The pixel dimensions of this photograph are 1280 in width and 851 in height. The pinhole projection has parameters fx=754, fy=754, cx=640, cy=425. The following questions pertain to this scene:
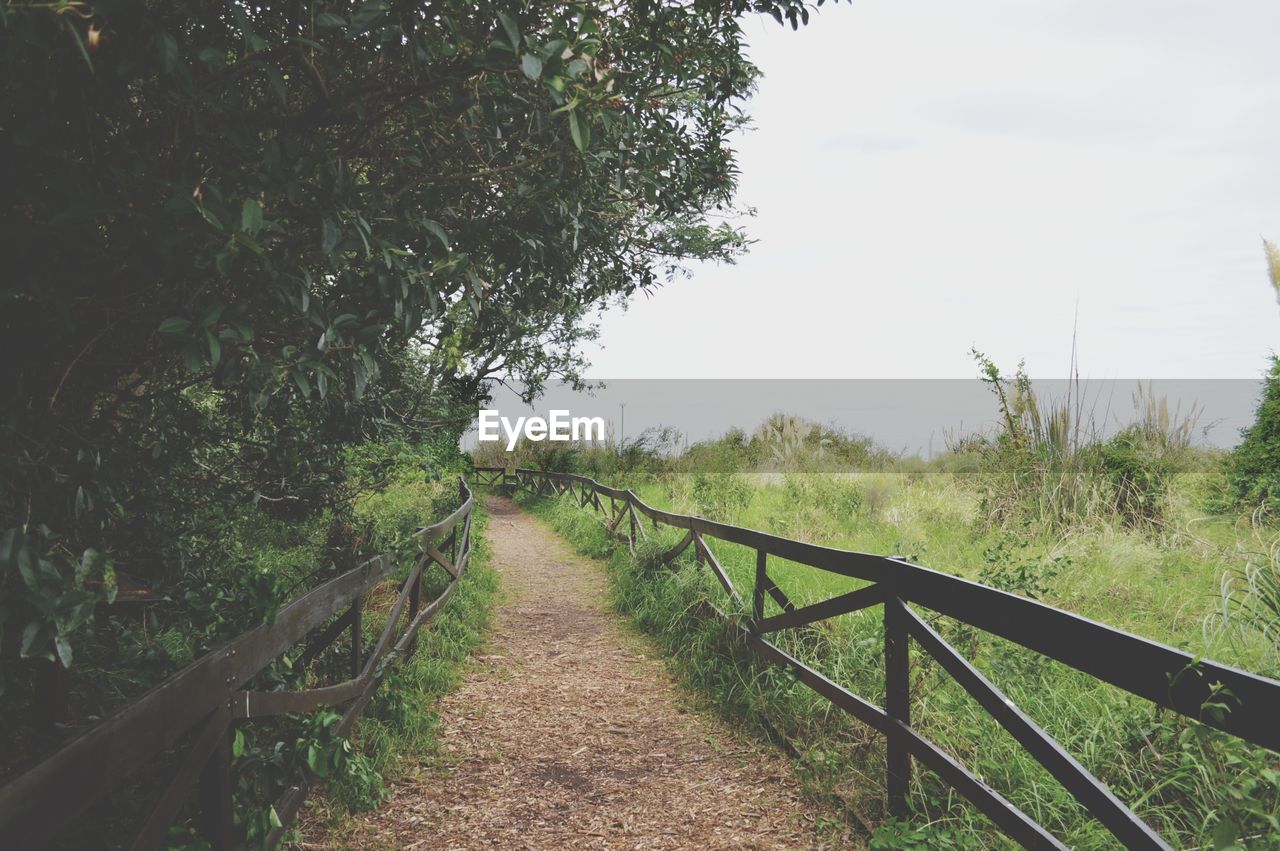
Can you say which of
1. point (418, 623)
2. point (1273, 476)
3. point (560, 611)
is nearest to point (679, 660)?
point (418, 623)

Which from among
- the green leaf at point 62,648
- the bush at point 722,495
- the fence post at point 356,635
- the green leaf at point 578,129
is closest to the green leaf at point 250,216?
the green leaf at point 578,129

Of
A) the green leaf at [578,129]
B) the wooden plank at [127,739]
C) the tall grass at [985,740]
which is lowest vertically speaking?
the tall grass at [985,740]

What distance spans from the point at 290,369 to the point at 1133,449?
29.5 ft

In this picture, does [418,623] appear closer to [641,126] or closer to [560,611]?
[560,611]

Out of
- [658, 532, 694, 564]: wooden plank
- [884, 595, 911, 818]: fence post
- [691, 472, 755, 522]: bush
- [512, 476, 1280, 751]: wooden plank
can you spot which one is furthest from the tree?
[691, 472, 755, 522]: bush

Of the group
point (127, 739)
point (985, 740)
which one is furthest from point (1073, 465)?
point (127, 739)

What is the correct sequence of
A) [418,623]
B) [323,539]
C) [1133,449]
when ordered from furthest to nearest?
[1133,449] → [323,539] → [418,623]

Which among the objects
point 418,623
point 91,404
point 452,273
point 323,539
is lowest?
point 418,623

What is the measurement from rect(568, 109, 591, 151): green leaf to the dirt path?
3340 mm

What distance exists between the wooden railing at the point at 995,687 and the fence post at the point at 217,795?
2840 millimetres

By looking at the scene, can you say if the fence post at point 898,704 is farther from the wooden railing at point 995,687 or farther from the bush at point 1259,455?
the bush at point 1259,455

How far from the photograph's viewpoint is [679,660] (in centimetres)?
627

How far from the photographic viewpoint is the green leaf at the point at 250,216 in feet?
6.27

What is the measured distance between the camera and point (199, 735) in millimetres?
2539
